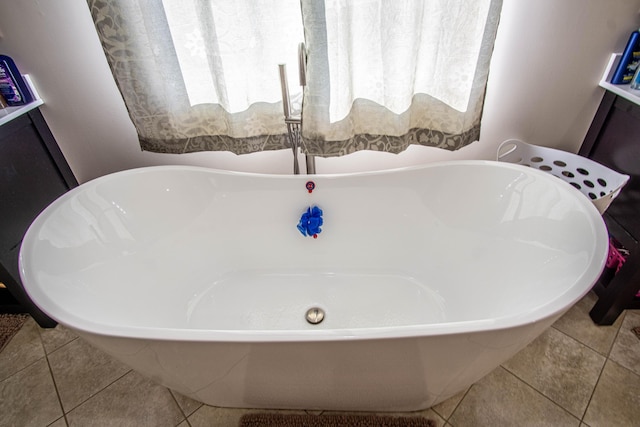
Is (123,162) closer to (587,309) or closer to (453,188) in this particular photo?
(453,188)

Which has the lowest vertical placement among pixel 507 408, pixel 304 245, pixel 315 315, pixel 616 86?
pixel 507 408

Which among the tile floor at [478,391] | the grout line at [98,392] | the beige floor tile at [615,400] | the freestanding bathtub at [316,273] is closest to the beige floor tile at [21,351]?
the tile floor at [478,391]

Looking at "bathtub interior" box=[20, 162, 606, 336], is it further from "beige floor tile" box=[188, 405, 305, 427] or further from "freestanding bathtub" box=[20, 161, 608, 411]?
"beige floor tile" box=[188, 405, 305, 427]

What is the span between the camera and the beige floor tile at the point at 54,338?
133 cm

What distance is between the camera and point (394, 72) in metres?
1.11

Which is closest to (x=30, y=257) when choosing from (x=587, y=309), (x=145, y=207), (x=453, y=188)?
(x=145, y=207)

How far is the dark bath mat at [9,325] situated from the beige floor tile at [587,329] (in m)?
2.30

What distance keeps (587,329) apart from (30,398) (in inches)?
85.0

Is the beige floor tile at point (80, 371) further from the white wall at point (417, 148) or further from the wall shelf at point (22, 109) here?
the wall shelf at point (22, 109)

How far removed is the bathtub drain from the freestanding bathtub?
0.05 feet

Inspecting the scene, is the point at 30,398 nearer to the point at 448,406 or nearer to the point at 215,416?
the point at 215,416

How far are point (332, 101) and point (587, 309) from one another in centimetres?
138

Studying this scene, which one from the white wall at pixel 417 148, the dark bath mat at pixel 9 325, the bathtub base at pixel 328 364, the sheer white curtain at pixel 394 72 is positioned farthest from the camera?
the dark bath mat at pixel 9 325

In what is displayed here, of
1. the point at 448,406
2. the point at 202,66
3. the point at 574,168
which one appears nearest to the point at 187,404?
the point at 448,406
